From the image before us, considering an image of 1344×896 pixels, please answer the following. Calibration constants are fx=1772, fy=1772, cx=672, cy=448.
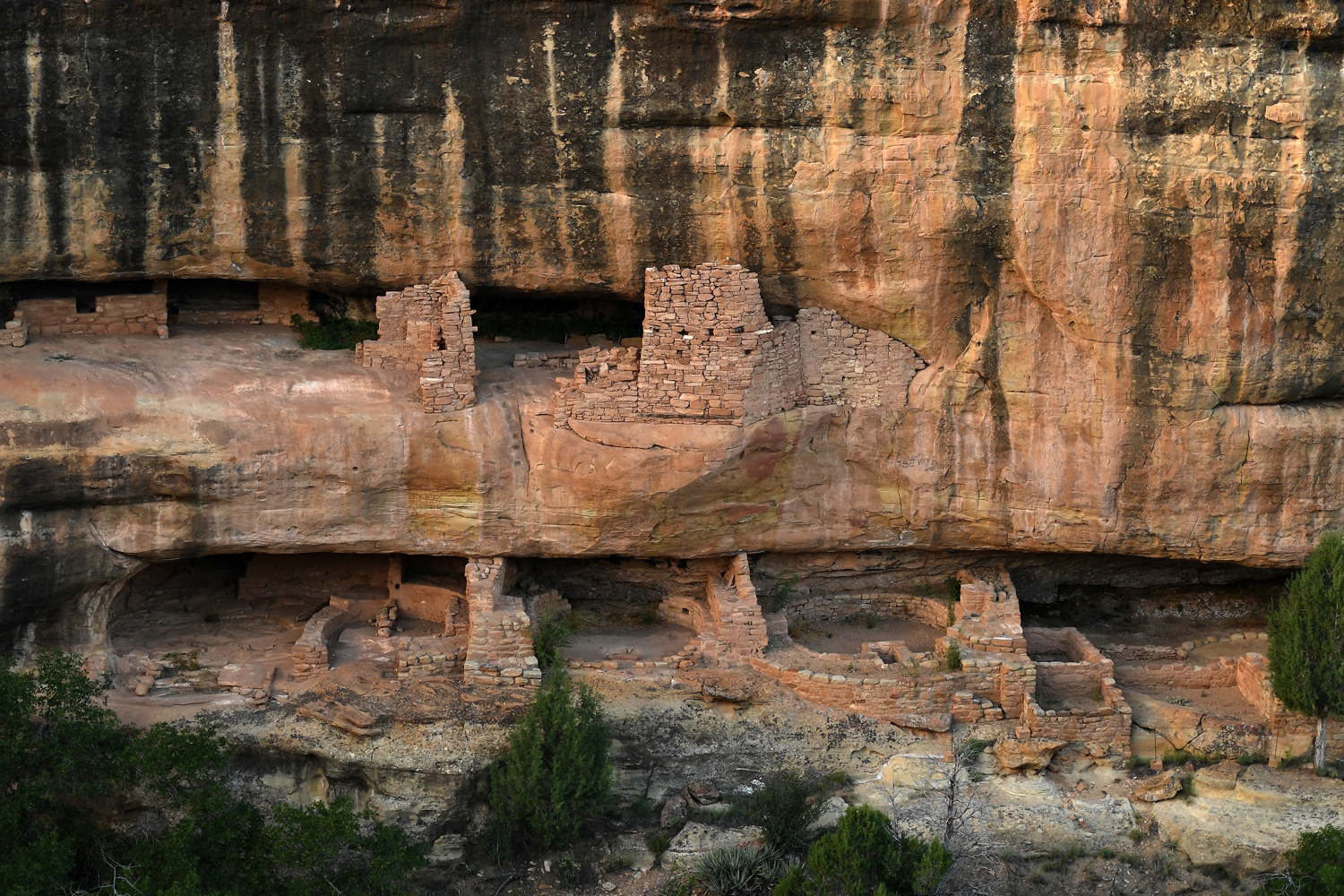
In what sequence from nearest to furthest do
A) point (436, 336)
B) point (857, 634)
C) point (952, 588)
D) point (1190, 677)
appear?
point (436, 336) < point (1190, 677) < point (857, 634) < point (952, 588)


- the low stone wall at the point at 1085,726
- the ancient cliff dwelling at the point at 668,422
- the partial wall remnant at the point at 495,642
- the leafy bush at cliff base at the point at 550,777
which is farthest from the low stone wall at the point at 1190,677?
the partial wall remnant at the point at 495,642

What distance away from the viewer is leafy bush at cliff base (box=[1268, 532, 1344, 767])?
1777 cm

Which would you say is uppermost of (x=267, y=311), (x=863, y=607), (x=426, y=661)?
(x=267, y=311)

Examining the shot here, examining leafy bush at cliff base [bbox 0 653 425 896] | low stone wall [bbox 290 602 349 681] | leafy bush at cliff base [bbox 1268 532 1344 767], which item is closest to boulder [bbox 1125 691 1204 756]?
leafy bush at cliff base [bbox 1268 532 1344 767]

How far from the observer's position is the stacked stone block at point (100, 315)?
18766 millimetres

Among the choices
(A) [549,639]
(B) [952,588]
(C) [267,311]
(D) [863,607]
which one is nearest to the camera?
(A) [549,639]

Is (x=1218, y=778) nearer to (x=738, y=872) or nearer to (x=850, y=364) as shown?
(x=738, y=872)

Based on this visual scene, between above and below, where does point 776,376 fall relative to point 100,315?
below

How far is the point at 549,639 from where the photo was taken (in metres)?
19.1

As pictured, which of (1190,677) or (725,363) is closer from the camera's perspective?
(725,363)

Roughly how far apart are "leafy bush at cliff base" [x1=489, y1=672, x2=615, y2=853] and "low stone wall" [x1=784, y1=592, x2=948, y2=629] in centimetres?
372

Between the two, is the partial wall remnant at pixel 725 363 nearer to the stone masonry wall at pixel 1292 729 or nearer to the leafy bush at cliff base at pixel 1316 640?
the leafy bush at cliff base at pixel 1316 640

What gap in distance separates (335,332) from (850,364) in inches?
226

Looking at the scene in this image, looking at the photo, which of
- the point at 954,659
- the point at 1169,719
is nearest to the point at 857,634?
the point at 954,659
